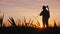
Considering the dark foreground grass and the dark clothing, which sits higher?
the dark clothing

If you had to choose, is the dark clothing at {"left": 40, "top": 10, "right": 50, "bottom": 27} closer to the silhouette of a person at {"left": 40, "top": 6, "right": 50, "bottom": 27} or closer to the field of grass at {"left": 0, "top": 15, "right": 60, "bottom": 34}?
the silhouette of a person at {"left": 40, "top": 6, "right": 50, "bottom": 27}

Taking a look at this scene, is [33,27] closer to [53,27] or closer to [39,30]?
[39,30]

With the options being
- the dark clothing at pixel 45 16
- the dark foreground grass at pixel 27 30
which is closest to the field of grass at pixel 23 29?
the dark foreground grass at pixel 27 30

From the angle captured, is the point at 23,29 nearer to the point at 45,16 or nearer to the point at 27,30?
the point at 27,30

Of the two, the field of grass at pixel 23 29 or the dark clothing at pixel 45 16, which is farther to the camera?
the dark clothing at pixel 45 16

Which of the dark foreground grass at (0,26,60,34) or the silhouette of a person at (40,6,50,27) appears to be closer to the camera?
the dark foreground grass at (0,26,60,34)

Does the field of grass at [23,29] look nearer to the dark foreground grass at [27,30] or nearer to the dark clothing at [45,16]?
the dark foreground grass at [27,30]

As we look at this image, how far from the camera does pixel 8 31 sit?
12.0 m

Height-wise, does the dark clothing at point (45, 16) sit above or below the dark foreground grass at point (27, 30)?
above

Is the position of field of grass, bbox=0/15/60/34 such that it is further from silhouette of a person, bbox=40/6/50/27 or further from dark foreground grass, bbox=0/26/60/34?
silhouette of a person, bbox=40/6/50/27

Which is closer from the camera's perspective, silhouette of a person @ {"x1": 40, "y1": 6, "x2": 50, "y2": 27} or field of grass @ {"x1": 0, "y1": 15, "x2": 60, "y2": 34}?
field of grass @ {"x1": 0, "y1": 15, "x2": 60, "y2": 34}

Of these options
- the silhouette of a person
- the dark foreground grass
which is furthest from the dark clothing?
the dark foreground grass

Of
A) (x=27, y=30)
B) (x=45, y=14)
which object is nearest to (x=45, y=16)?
(x=45, y=14)

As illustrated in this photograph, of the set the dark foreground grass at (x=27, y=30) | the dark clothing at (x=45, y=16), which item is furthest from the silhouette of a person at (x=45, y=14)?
the dark foreground grass at (x=27, y=30)
